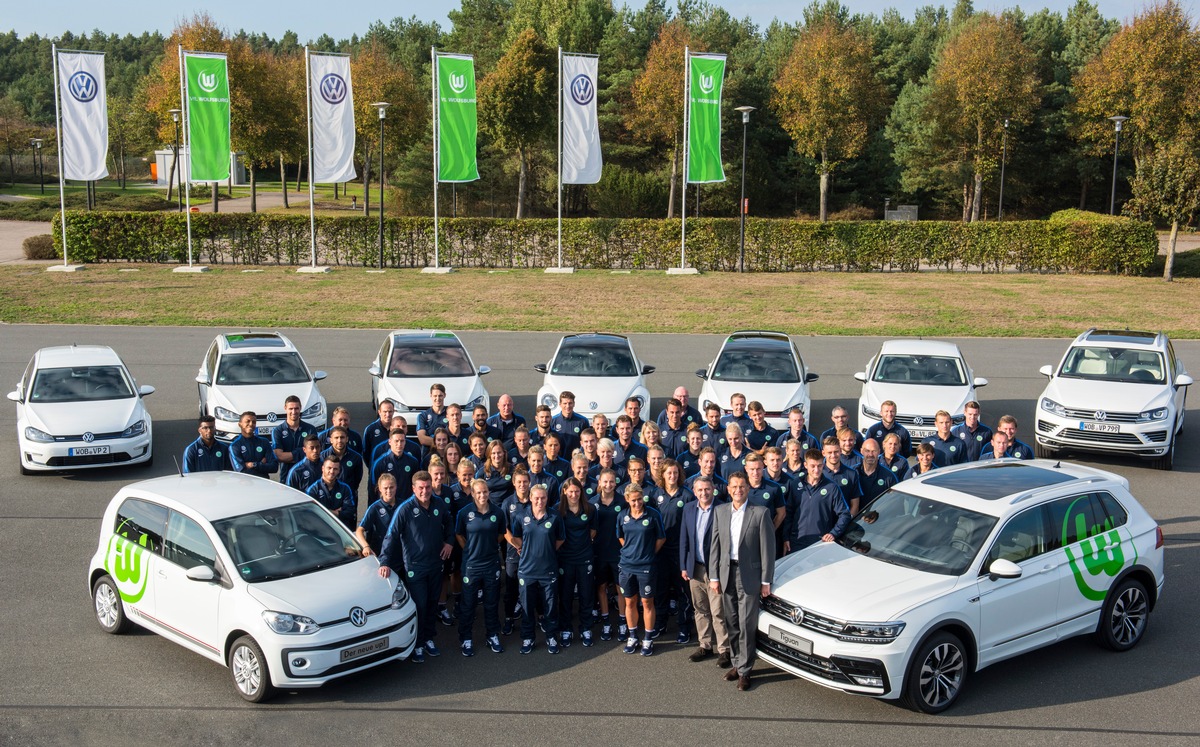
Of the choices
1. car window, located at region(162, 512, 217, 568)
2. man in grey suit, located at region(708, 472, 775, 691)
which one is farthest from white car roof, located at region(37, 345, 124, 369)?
man in grey suit, located at region(708, 472, 775, 691)

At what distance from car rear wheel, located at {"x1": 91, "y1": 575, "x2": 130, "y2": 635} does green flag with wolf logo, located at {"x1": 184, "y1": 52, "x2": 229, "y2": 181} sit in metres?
26.2

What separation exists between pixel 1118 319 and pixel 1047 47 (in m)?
43.4

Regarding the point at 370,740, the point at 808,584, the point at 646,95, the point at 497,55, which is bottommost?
the point at 370,740

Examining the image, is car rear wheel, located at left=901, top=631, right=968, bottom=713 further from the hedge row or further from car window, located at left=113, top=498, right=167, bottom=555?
the hedge row

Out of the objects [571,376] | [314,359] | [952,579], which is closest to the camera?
[952,579]

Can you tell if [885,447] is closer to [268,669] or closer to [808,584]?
[808,584]

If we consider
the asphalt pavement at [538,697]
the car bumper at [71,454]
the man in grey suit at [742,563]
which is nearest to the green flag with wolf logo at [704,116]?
the car bumper at [71,454]

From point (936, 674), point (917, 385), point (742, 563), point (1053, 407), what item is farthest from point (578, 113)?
point (936, 674)

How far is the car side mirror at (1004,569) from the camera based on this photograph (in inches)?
311

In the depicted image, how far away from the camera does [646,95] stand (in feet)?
170

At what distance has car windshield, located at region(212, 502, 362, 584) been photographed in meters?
8.35

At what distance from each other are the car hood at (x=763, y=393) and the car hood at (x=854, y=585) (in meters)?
6.38

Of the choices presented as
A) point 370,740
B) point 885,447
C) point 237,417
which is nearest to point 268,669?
point 370,740

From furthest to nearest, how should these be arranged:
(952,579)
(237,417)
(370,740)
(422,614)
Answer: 1. (237,417)
2. (422,614)
3. (952,579)
4. (370,740)
